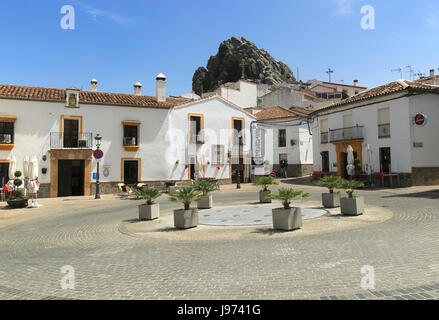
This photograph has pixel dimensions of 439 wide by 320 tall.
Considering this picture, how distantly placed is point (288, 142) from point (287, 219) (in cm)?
2776

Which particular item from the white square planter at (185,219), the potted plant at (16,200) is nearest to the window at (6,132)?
the potted plant at (16,200)

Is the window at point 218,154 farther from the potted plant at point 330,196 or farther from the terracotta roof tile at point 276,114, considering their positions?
the potted plant at point 330,196

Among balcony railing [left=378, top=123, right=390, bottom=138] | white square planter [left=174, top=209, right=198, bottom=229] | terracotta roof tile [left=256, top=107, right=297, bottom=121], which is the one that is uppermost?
terracotta roof tile [left=256, top=107, right=297, bottom=121]

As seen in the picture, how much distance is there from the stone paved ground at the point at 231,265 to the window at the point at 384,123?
14.9 metres

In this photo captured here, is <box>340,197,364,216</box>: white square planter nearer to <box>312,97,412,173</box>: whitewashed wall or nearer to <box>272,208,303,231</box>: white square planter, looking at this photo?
<box>272,208,303,231</box>: white square planter

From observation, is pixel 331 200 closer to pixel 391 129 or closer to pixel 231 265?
pixel 231 265

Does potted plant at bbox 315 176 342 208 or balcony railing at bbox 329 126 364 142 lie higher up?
balcony railing at bbox 329 126 364 142

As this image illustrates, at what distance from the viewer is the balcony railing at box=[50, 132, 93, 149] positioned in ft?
67.4

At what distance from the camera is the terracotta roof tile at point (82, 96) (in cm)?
1995

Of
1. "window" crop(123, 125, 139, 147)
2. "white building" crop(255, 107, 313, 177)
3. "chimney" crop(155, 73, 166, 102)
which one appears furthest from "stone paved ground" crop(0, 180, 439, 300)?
"white building" crop(255, 107, 313, 177)

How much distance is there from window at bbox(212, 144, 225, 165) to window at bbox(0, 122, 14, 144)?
588 inches

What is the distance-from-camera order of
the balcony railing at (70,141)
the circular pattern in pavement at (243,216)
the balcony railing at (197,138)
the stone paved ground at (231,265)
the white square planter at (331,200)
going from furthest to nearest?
the balcony railing at (197,138)
the balcony railing at (70,141)
the white square planter at (331,200)
the circular pattern in pavement at (243,216)
the stone paved ground at (231,265)

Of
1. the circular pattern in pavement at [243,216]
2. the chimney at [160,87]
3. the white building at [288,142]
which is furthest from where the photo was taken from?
the white building at [288,142]
